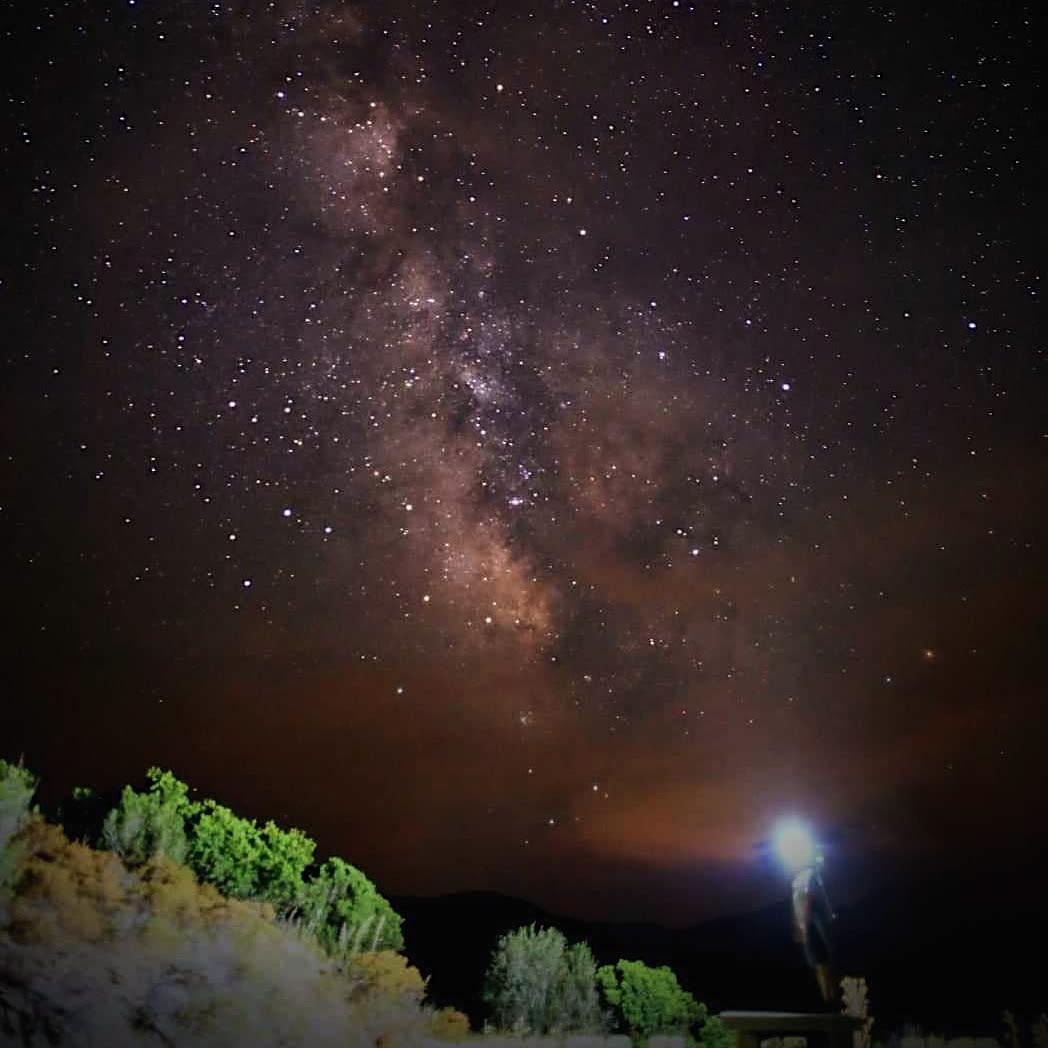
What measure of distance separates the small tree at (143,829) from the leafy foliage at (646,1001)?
10708mm

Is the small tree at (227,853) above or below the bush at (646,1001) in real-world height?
above

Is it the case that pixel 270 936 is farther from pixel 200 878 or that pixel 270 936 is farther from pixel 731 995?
pixel 731 995

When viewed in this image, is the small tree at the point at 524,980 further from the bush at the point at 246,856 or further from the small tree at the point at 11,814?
the small tree at the point at 11,814

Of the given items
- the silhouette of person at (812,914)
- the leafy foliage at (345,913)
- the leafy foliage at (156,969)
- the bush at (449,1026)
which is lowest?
the bush at (449,1026)

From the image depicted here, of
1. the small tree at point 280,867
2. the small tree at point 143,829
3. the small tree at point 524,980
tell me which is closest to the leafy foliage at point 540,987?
the small tree at point 524,980

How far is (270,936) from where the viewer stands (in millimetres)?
11859

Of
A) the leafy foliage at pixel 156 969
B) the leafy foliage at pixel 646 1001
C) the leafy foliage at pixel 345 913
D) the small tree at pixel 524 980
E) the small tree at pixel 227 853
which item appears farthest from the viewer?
the leafy foliage at pixel 646 1001

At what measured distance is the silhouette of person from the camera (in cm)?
723

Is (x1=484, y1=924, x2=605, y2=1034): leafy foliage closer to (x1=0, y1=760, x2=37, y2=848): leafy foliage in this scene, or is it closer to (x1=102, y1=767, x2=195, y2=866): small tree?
(x1=102, y1=767, x2=195, y2=866): small tree

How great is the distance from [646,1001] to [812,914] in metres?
14.2

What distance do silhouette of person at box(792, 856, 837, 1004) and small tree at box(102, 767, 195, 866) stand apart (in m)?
9.20

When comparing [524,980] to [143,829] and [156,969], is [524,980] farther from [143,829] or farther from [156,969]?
[156,969]

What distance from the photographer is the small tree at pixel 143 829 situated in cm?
1285

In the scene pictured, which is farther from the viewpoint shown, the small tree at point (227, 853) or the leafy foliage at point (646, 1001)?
the leafy foliage at point (646, 1001)
